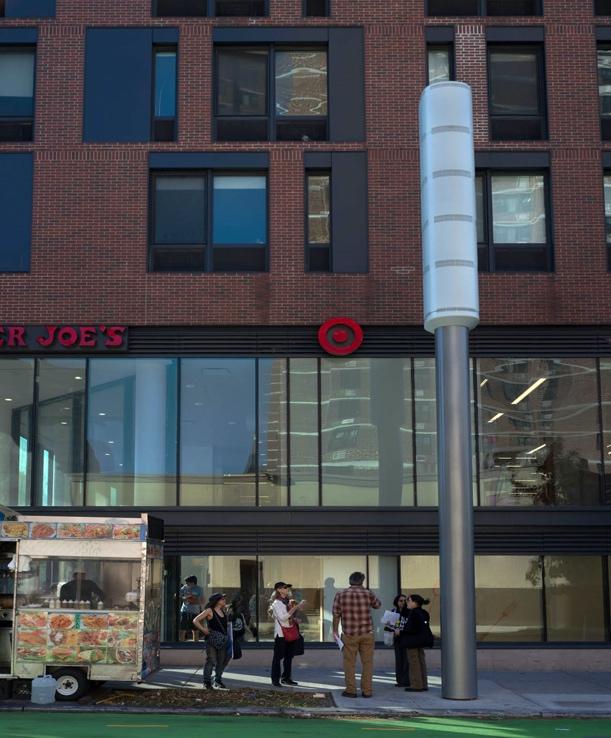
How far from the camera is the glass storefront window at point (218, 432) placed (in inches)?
893

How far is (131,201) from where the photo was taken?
23.3m

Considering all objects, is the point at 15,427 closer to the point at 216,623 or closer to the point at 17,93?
the point at 17,93

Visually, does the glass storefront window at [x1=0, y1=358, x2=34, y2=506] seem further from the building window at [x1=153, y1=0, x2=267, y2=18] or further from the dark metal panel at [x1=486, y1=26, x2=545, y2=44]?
the dark metal panel at [x1=486, y1=26, x2=545, y2=44]

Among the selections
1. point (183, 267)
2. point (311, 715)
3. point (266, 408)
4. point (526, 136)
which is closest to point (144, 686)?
point (311, 715)

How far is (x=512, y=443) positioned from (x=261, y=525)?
559cm

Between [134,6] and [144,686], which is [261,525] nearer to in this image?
[144,686]

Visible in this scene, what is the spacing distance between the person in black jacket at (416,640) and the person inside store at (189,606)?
19.8 feet

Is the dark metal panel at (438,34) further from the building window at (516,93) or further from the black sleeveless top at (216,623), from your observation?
the black sleeveless top at (216,623)

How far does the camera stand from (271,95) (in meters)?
23.9

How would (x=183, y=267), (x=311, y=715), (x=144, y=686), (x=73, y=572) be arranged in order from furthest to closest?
(x=183, y=267) → (x=144, y=686) → (x=73, y=572) → (x=311, y=715)

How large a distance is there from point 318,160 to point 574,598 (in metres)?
10.8

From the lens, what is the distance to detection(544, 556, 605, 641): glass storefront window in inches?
871

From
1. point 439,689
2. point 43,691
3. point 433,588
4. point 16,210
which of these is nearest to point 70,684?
point 43,691

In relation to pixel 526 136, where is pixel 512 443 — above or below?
below
